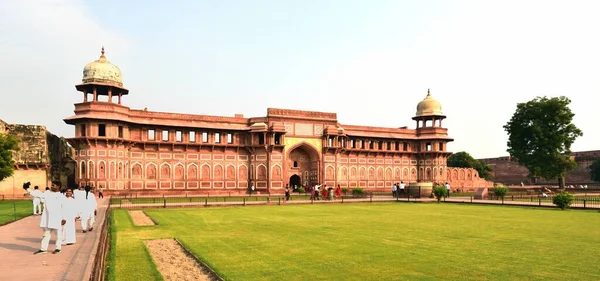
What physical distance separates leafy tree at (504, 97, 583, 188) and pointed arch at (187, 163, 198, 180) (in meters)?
36.1

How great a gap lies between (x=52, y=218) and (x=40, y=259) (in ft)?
3.89

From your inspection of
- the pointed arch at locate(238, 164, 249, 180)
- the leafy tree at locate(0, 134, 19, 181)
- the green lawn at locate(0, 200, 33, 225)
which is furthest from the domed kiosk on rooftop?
the green lawn at locate(0, 200, 33, 225)

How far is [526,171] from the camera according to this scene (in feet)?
226

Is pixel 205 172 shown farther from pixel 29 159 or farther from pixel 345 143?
pixel 345 143

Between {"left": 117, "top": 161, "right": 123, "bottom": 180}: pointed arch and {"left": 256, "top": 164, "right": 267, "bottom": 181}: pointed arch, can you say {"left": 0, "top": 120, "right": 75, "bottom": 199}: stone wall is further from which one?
{"left": 256, "top": 164, "right": 267, "bottom": 181}: pointed arch

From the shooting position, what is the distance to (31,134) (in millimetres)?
35438

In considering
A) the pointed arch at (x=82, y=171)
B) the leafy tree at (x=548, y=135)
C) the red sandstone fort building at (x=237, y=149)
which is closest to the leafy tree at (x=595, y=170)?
the leafy tree at (x=548, y=135)

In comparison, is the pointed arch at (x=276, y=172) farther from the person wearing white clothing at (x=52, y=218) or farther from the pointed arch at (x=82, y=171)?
the person wearing white clothing at (x=52, y=218)

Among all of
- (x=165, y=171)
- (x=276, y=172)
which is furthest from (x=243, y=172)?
(x=165, y=171)

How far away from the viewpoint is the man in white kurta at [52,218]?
358 inches

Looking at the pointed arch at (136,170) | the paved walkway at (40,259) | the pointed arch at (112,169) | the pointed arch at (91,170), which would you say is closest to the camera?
the paved walkway at (40,259)

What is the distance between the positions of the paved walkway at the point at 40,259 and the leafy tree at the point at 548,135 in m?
46.3

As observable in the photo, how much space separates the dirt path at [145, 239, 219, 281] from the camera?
24.5 feet

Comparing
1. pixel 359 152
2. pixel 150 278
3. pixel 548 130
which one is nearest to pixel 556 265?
pixel 150 278
